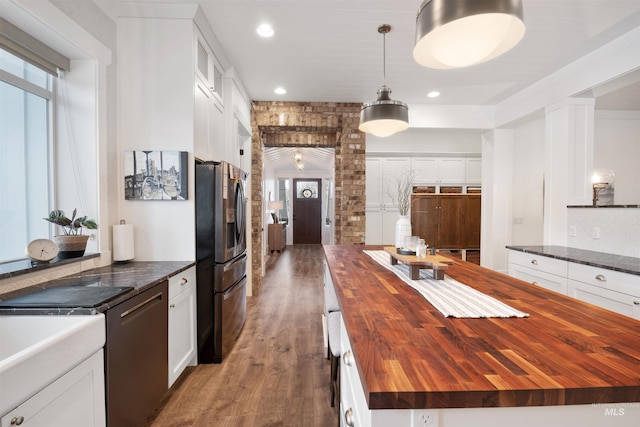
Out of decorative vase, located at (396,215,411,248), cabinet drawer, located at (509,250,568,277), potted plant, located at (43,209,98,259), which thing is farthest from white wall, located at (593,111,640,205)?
potted plant, located at (43,209,98,259)

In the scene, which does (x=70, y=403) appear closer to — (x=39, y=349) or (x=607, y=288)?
(x=39, y=349)

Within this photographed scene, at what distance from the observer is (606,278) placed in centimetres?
198

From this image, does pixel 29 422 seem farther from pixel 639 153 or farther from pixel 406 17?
pixel 639 153

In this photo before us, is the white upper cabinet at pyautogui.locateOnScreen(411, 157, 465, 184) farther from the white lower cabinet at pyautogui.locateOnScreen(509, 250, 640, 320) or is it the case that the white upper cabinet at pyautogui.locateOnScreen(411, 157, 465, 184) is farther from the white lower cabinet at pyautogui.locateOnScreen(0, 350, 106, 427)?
the white lower cabinet at pyautogui.locateOnScreen(0, 350, 106, 427)

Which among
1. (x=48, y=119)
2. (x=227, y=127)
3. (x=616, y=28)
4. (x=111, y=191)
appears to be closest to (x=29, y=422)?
(x=111, y=191)

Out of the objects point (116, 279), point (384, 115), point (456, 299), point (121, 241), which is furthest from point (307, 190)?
point (456, 299)

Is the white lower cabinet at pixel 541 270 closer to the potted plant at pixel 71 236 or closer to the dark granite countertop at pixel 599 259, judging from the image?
the dark granite countertop at pixel 599 259

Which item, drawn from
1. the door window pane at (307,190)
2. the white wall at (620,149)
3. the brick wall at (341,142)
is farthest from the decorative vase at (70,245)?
the door window pane at (307,190)

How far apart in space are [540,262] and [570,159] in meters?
1.27

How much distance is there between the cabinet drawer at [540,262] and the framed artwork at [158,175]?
10.1ft

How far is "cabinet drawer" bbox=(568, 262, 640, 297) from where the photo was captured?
1814 mm

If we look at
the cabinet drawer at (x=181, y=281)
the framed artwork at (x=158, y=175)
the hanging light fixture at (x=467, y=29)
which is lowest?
the cabinet drawer at (x=181, y=281)

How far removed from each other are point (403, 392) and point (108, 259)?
2224 millimetres

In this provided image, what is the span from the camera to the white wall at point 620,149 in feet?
12.2
